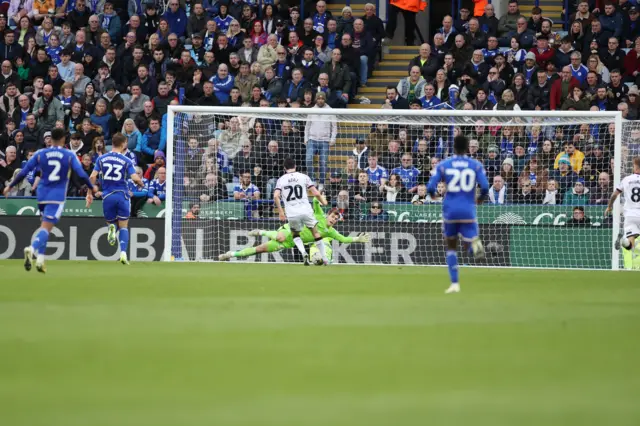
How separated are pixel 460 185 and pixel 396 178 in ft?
25.7

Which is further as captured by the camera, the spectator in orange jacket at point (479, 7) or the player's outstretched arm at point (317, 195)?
the spectator in orange jacket at point (479, 7)

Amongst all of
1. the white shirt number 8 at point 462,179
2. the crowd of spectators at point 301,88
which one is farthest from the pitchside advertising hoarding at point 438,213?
the white shirt number 8 at point 462,179

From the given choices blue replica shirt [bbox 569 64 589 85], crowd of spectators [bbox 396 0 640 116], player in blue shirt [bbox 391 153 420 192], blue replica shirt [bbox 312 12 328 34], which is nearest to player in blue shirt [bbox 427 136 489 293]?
player in blue shirt [bbox 391 153 420 192]

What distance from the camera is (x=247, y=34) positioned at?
89.3 feet

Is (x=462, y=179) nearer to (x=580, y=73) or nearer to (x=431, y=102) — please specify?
(x=431, y=102)

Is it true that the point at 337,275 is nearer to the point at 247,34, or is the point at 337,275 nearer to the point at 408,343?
the point at 408,343

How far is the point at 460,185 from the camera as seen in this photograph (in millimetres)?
14305

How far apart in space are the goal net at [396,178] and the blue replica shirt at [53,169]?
4762 millimetres

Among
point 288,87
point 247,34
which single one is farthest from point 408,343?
point 247,34

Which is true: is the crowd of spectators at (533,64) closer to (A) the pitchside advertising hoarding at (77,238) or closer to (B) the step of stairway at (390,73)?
(B) the step of stairway at (390,73)

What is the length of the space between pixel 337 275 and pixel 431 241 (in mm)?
4801

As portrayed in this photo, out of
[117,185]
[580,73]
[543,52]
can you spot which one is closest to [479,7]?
[543,52]

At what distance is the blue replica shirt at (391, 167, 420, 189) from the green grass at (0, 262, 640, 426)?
25.8 feet

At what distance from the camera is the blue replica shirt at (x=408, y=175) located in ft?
72.6
